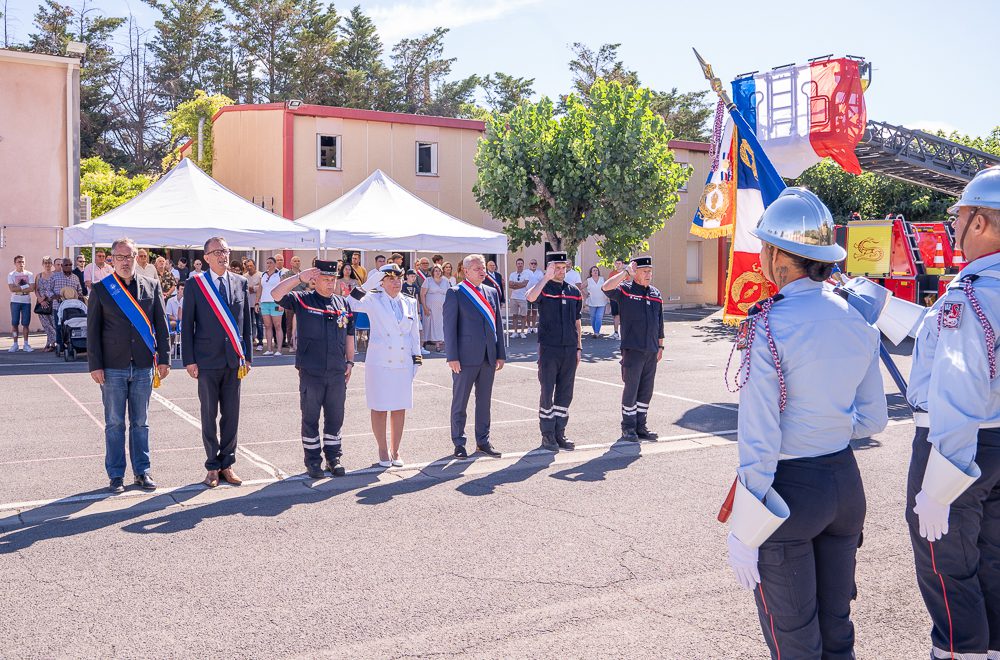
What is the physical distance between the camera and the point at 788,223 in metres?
3.19

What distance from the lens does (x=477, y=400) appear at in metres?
9.10

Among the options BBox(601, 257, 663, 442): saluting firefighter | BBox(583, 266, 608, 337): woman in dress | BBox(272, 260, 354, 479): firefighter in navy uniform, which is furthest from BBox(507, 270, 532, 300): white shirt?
BBox(272, 260, 354, 479): firefighter in navy uniform

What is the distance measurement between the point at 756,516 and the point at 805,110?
12533 mm

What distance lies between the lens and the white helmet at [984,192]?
365cm

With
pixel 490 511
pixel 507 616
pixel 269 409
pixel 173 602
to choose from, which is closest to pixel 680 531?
pixel 490 511

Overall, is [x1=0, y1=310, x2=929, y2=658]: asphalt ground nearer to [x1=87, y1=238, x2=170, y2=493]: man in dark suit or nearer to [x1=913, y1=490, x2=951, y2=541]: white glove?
[x1=87, y1=238, x2=170, y2=493]: man in dark suit

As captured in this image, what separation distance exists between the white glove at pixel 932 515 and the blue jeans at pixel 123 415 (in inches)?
236

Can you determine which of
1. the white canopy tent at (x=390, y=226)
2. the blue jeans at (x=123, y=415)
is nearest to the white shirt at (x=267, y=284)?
the white canopy tent at (x=390, y=226)

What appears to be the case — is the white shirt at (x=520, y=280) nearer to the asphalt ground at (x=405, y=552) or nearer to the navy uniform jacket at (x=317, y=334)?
the asphalt ground at (x=405, y=552)

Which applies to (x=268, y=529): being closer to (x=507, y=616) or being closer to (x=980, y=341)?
(x=507, y=616)

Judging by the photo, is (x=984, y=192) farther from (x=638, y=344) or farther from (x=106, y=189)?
(x=106, y=189)

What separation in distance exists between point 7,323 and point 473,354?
59.9ft

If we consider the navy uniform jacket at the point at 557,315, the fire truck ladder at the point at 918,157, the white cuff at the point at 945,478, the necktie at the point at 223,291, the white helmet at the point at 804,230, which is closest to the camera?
the white helmet at the point at 804,230

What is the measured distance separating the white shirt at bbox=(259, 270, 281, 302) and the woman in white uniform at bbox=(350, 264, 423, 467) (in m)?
10.5
